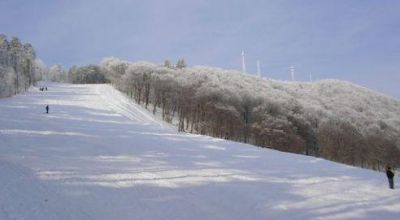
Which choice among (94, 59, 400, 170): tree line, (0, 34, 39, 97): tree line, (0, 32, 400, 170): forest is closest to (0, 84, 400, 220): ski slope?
(0, 32, 400, 170): forest

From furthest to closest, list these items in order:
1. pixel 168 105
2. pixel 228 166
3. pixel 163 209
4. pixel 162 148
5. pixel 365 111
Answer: pixel 365 111, pixel 168 105, pixel 162 148, pixel 228 166, pixel 163 209

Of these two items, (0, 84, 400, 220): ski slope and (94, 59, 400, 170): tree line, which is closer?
(0, 84, 400, 220): ski slope

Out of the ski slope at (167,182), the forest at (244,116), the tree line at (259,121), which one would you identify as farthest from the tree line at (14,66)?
the ski slope at (167,182)

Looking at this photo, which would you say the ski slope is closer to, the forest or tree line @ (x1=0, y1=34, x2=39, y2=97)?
the forest

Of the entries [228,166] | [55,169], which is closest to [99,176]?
[55,169]

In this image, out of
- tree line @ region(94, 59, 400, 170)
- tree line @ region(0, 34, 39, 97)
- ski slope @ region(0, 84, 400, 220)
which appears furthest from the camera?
tree line @ region(0, 34, 39, 97)

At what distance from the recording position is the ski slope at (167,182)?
806 inches

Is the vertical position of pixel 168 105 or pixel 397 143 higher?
pixel 168 105

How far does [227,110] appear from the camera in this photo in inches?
3735

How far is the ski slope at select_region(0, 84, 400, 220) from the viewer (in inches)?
806

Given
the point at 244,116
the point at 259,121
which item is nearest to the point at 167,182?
the point at 259,121

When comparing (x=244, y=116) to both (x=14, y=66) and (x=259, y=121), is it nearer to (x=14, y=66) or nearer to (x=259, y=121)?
(x=259, y=121)

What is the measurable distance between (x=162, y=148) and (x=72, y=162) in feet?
→ 38.1

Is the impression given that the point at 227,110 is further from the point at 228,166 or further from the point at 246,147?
the point at 228,166
